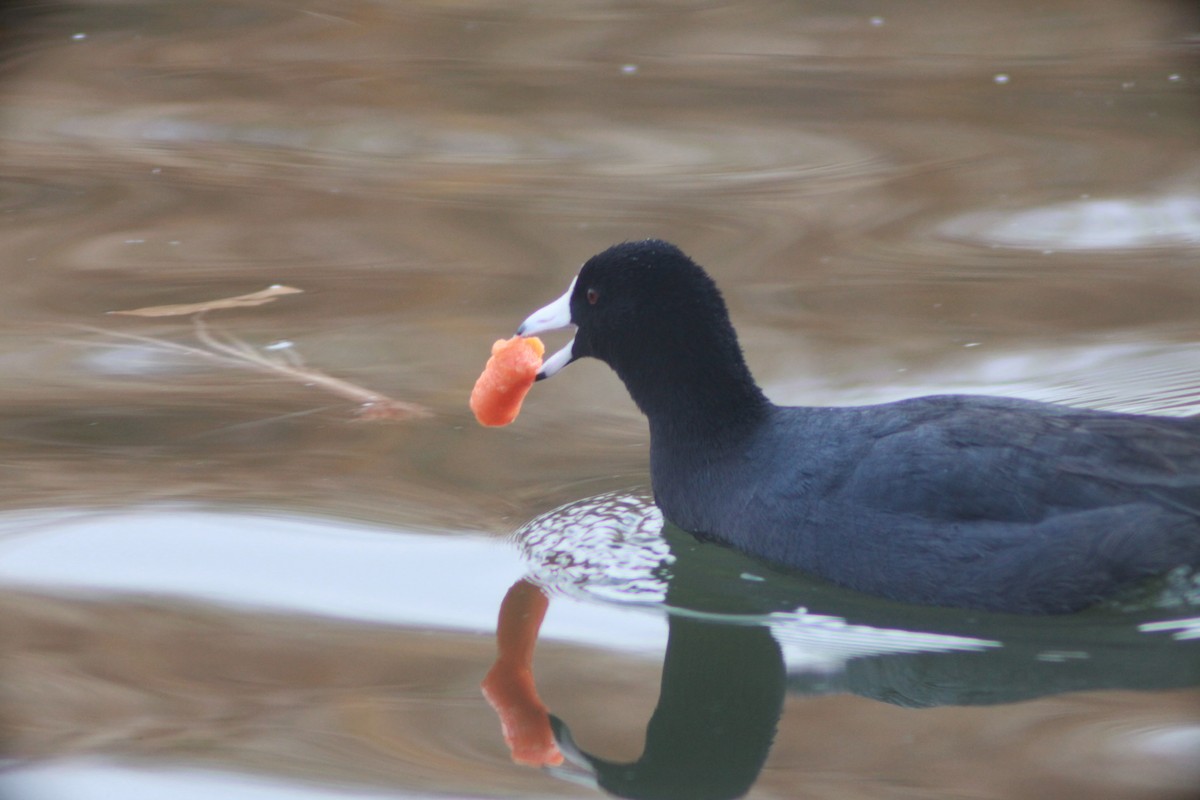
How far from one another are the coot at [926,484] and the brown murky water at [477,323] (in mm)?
137

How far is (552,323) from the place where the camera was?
418 cm

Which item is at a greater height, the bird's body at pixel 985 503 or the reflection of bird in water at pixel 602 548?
the bird's body at pixel 985 503

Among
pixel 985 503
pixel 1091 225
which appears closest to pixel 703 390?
pixel 985 503

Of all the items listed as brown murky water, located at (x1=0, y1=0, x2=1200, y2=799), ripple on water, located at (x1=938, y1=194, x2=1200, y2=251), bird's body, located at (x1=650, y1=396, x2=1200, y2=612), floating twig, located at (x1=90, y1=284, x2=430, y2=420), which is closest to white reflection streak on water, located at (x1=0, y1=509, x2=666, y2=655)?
brown murky water, located at (x1=0, y1=0, x2=1200, y2=799)

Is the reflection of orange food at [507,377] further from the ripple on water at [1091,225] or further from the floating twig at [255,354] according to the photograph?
the ripple on water at [1091,225]

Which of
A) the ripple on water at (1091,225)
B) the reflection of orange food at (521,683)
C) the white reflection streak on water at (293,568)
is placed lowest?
the reflection of orange food at (521,683)

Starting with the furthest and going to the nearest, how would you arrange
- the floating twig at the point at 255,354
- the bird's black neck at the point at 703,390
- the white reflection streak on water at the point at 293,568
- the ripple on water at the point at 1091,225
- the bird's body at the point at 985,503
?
1. the ripple on water at the point at 1091,225
2. the floating twig at the point at 255,354
3. the bird's black neck at the point at 703,390
4. the white reflection streak on water at the point at 293,568
5. the bird's body at the point at 985,503

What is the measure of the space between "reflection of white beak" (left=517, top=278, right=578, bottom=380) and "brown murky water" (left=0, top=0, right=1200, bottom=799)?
441 millimetres

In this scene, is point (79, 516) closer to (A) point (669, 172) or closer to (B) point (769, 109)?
(A) point (669, 172)

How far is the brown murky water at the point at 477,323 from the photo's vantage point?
3309 millimetres

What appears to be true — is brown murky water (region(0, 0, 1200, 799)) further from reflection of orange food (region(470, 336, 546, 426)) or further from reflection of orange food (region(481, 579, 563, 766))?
reflection of orange food (region(470, 336, 546, 426))

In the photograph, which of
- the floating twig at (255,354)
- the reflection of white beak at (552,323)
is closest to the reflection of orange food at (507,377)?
the reflection of white beak at (552,323)

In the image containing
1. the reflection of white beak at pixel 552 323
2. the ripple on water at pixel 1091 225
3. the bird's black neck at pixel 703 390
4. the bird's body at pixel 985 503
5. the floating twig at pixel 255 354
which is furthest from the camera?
the ripple on water at pixel 1091 225

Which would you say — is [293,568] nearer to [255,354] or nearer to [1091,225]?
[255,354]
